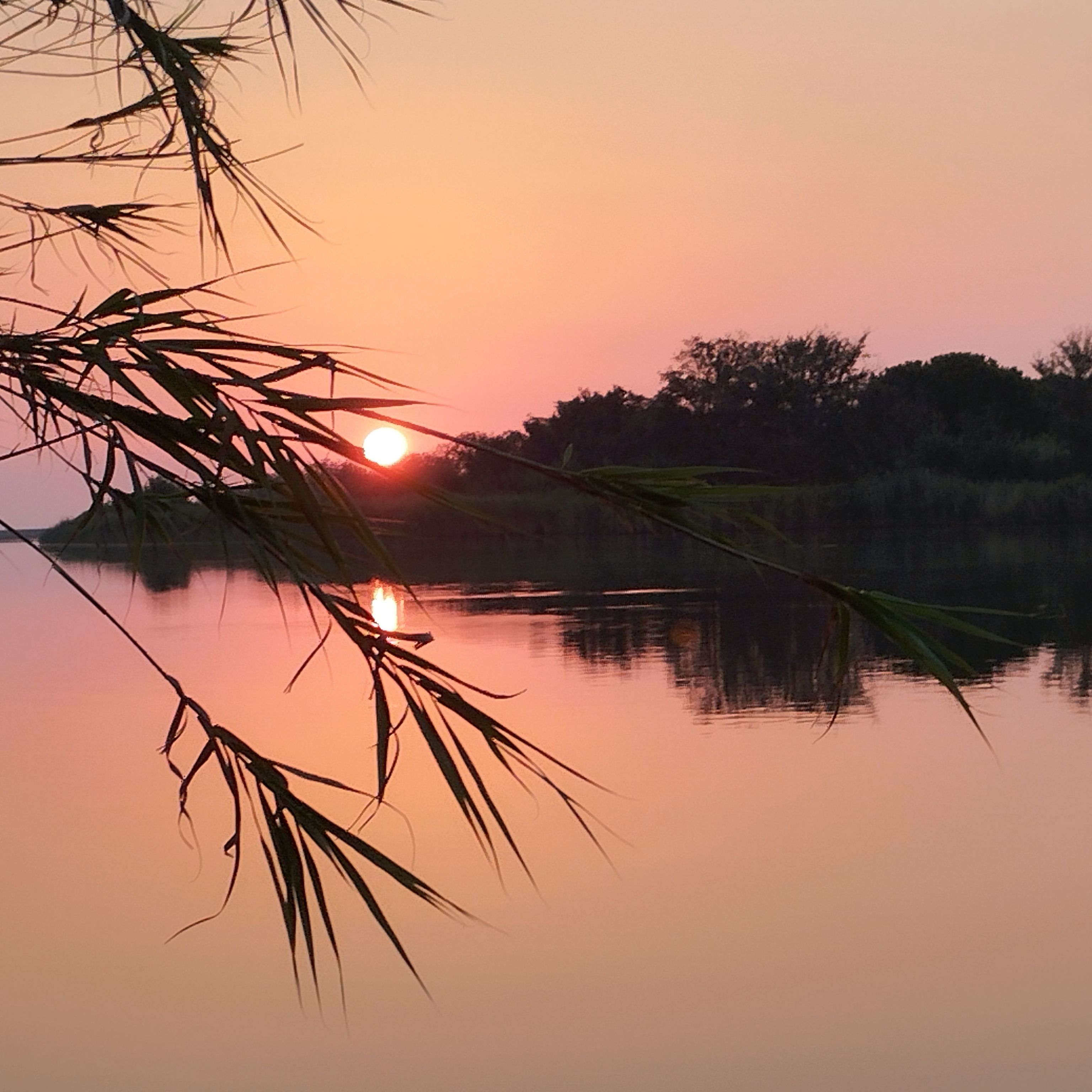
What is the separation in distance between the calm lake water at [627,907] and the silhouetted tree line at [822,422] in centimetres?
2900

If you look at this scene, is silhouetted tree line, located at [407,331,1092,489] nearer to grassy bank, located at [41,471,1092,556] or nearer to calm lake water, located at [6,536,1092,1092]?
grassy bank, located at [41,471,1092,556]

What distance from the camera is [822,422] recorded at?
4366 centimetres

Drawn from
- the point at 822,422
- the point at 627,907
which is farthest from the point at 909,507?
the point at 627,907

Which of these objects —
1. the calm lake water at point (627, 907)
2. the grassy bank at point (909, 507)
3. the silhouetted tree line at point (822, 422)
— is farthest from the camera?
the silhouetted tree line at point (822, 422)

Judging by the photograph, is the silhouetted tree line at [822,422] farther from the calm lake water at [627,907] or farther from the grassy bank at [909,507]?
the calm lake water at [627,907]

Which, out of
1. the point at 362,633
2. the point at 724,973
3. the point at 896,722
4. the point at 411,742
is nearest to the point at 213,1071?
the point at 724,973

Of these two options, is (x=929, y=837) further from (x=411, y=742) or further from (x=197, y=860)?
(x=411, y=742)

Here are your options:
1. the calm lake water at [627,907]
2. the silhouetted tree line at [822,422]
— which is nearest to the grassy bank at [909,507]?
the silhouetted tree line at [822,422]

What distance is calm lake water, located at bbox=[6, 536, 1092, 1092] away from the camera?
4594 millimetres

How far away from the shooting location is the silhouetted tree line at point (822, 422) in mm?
41812

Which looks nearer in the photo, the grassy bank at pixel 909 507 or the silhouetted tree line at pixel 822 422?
the grassy bank at pixel 909 507

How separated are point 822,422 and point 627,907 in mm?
38672

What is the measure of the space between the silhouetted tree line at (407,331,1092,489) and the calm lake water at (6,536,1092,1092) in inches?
1142

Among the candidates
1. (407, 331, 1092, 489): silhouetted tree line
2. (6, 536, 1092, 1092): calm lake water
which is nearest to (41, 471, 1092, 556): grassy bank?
(407, 331, 1092, 489): silhouetted tree line
